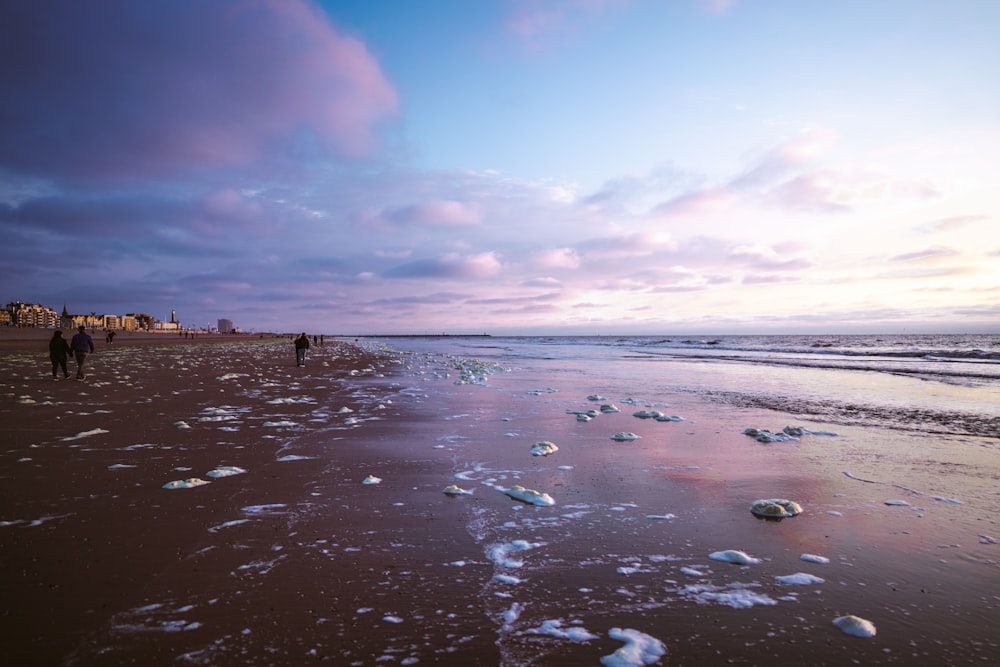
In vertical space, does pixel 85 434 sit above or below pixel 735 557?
above

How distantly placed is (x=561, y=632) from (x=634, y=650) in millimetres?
450

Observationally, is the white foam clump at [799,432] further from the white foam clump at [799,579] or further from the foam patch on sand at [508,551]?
the foam patch on sand at [508,551]

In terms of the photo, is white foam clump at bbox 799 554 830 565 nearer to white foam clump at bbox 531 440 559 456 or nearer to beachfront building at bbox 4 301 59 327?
white foam clump at bbox 531 440 559 456

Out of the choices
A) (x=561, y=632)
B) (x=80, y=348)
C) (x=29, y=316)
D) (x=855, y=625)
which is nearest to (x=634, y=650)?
(x=561, y=632)

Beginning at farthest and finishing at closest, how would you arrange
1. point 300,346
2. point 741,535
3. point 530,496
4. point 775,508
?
point 300,346 → point 530,496 → point 775,508 → point 741,535

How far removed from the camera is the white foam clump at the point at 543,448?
7.80 metres

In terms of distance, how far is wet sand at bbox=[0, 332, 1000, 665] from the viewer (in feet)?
9.65

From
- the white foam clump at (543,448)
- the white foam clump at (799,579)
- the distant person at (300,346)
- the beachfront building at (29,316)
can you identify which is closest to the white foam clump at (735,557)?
the white foam clump at (799,579)

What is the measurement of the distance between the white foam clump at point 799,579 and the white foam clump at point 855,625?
0.53 metres

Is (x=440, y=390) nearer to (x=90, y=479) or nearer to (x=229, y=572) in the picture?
(x=90, y=479)

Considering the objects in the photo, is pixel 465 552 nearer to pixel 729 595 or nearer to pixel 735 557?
pixel 729 595

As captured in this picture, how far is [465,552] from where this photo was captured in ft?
13.7

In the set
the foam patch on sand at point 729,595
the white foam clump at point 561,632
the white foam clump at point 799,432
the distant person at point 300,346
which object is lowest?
the white foam clump at point 799,432

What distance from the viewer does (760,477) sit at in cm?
666
